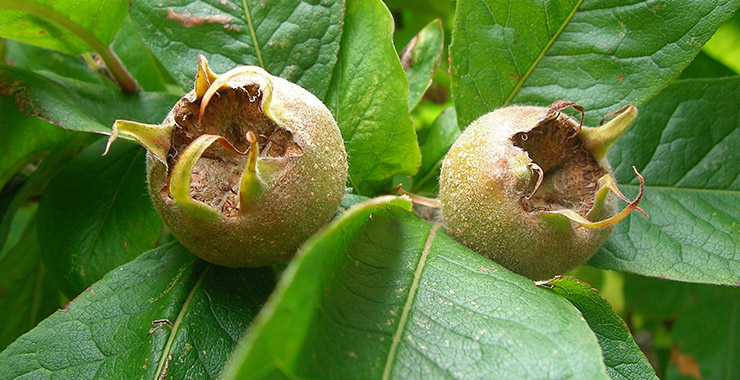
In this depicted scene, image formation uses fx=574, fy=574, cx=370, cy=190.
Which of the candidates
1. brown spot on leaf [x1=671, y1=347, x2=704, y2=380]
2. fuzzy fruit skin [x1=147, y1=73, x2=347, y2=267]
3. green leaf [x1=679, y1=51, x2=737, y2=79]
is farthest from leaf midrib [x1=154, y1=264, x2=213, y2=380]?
brown spot on leaf [x1=671, y1=347, x2=704, y2=380]

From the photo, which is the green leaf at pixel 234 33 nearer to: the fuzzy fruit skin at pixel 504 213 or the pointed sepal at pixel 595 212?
the fuzzy fruit skin at pixel 504 213

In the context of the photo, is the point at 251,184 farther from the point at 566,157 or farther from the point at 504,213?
the point at 566,157

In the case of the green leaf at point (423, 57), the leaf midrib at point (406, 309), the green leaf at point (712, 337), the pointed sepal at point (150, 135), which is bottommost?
the green leaf at point (712, 337)

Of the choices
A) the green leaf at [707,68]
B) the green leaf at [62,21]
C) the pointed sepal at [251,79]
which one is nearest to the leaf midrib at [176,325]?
the pointed sepal at [251,79]

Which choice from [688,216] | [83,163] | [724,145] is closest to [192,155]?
[83,163]

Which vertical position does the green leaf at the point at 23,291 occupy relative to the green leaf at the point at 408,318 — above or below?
below

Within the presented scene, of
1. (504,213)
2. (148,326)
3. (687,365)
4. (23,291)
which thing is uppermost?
(504,213)

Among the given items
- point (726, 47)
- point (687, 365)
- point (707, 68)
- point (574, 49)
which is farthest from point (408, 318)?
point (687, 365)
